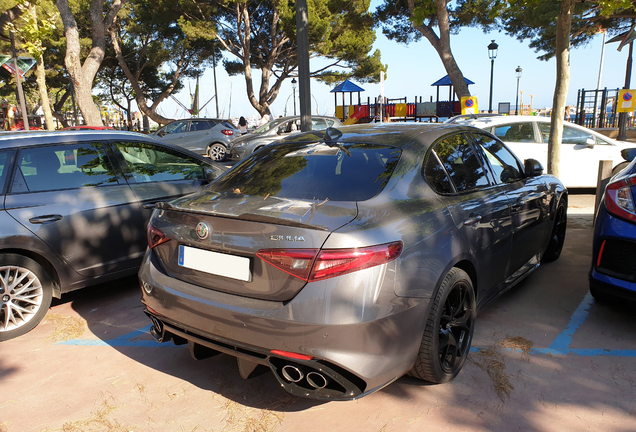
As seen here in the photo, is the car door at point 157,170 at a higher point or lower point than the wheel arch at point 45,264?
higher

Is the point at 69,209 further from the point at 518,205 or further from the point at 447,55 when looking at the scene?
the point at 447,55

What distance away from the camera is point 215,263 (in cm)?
247

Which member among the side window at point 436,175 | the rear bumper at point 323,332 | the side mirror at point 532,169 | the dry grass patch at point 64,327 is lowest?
the dry grass patch at point 64,327

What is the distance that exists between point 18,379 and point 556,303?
4.16 m

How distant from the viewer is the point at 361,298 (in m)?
2.19

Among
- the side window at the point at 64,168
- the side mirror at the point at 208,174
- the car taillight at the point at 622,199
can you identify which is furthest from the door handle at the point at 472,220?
the side window at the point at 64,168

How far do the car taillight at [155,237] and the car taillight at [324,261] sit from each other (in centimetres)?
84

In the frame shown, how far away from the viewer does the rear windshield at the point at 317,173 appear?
9.03 ft

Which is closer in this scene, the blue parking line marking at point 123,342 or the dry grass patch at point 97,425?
the dry grass patch at point 97,425

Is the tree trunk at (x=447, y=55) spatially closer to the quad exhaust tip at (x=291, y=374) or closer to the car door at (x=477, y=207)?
the car door at (x=477, y=207)

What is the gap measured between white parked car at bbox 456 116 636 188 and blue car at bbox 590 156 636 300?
525cm

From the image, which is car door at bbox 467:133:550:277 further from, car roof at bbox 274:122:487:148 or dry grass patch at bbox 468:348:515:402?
dry grass patch at bbox 468:348:515:402

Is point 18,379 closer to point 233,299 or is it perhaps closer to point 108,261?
point 108,261

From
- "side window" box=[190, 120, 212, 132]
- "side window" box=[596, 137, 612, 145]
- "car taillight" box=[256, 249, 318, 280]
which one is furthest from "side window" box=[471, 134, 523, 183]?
"side window" box=[190, 120, 212, 132]
